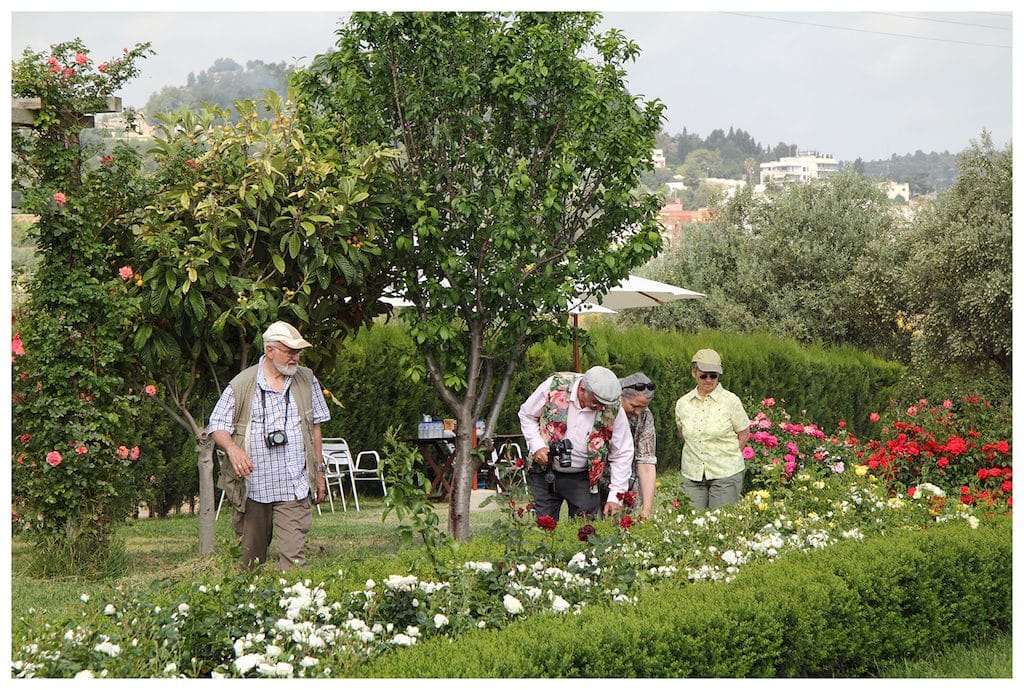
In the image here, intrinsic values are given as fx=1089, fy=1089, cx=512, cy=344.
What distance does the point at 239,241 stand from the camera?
7.75 metres

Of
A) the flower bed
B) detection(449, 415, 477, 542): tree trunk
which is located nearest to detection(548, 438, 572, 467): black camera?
the flower bed

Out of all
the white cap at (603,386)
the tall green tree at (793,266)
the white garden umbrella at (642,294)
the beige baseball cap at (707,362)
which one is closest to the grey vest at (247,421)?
the white cap at (603,386)

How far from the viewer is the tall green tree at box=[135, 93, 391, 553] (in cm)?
738

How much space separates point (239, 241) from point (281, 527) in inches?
99.3

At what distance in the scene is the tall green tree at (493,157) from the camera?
818cm

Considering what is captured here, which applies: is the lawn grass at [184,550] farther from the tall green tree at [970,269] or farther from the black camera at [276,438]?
the tall green tree at [970,269]

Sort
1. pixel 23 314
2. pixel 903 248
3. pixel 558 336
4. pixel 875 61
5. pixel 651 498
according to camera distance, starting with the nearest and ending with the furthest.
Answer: pixel 651 498
pixel 23 314
pixel 558 336
pixel 903 248
pixel 875 61

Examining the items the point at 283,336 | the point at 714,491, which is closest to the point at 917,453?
the point at 714,491

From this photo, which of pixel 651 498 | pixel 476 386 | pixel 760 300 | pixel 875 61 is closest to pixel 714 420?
pixel 651 498

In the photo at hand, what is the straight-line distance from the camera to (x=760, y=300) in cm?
2625

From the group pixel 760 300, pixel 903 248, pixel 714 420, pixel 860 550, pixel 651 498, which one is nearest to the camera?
pixel 860 550

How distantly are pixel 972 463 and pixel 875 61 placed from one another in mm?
76961

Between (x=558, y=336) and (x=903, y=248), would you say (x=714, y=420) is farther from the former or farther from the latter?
(x=903, y=248)

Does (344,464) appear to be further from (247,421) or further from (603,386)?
(603,386)
